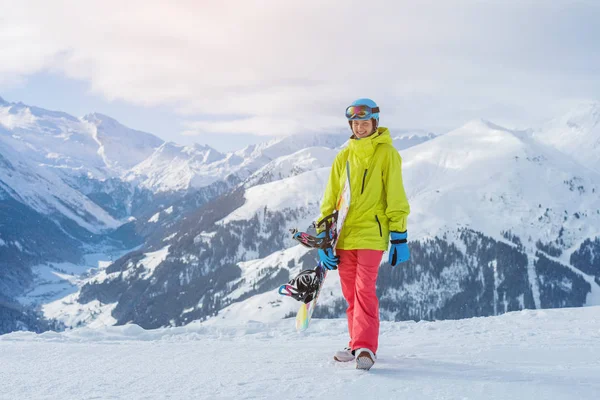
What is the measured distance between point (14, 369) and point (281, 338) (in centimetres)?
501

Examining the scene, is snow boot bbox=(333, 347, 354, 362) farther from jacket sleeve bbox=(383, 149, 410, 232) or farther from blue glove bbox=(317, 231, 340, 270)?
jacket sleeve bbox=(383, 149, 410, 232)

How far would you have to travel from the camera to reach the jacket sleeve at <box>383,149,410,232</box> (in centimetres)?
634

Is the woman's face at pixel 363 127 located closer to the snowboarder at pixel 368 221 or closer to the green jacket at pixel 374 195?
the snowboarder at pixel 368 221

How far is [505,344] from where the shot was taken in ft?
25.6

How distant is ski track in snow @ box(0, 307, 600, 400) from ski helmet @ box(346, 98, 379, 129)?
3443mm

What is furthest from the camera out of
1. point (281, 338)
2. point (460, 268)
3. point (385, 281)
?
point (460, 268)

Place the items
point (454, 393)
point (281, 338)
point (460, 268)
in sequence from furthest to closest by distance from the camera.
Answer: point (460, 268)
point (281, 338)
point (454, 393)

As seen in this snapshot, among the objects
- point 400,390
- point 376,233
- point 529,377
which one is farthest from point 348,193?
point 529,377

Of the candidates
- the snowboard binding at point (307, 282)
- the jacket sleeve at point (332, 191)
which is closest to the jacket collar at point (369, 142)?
the jacket sleeve at point (332, 191)

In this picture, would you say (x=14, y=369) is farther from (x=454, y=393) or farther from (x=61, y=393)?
(x=454, y=393)

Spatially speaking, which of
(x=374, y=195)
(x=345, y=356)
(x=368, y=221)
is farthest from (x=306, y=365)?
(x=374, y=195)

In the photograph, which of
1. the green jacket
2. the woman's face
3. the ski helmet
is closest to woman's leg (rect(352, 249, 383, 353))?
the green jacket

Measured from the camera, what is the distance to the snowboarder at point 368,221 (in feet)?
20.8

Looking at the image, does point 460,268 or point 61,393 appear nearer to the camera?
point 61,393
